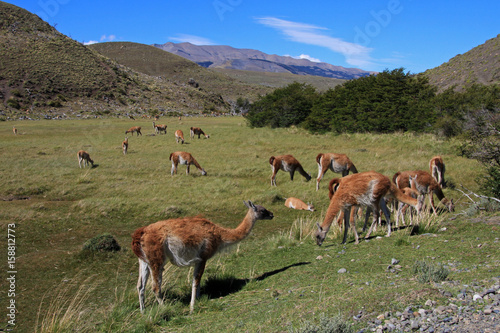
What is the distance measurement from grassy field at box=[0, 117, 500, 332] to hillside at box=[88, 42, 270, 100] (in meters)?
89.1

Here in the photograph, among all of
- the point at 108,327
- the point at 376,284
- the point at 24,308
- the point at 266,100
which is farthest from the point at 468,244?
the point at 266,100

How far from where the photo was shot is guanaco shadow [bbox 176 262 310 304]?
6391 millimetres

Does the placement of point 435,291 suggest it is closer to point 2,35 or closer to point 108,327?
point 108,327

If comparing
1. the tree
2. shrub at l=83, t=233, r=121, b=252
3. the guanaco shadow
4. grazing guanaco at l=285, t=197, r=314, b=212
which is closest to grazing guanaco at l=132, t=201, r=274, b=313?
the guanaco shadow

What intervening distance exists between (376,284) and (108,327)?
12.6 ft

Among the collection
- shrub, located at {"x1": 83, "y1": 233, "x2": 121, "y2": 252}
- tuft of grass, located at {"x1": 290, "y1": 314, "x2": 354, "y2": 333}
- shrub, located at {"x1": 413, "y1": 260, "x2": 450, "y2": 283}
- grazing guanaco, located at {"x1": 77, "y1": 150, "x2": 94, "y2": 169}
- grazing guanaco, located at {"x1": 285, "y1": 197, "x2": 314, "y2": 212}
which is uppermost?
shrub, located at {"x1": 413, "y1": 260, "x2": 450, "y2": 283}

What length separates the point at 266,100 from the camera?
137 ft

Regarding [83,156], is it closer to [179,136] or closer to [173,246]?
[179,136]

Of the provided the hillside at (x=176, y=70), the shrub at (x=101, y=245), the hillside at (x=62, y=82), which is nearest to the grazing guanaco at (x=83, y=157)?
the shrub at (x=101, y=245)

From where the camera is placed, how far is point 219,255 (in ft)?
26.5

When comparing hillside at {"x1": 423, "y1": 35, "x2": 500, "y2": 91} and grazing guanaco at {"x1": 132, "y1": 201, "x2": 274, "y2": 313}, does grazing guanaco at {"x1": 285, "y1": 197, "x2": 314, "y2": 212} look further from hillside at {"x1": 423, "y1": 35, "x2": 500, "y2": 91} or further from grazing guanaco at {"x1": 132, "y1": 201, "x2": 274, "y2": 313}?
hillside at {"x1": 423, "y1": 35, "x2": 500, "y2": 91}

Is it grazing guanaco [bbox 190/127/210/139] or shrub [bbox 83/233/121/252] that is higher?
grazing guanaco [bbox 190/127/210/139]

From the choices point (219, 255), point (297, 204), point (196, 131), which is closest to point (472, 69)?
point (196, 131)

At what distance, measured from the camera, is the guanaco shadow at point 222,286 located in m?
6.39
